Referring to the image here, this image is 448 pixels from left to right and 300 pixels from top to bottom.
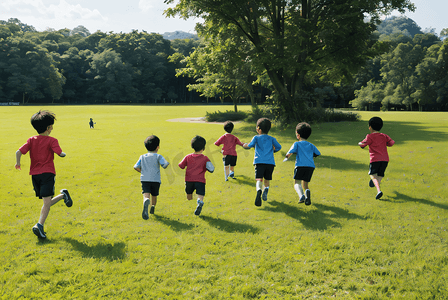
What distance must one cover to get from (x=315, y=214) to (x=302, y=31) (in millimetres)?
16148

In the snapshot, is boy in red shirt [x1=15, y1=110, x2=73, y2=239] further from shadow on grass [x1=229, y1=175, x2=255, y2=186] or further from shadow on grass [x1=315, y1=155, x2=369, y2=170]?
shadow on grass [x1=315, y1=155, x2=369, y2=170]

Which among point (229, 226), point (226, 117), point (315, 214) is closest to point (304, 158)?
point (315, 214)

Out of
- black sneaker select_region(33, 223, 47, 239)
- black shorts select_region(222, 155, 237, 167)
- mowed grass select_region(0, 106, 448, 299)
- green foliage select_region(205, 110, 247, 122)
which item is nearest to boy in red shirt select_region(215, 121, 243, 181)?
black shorts select_region(222, 155, 237, 167)

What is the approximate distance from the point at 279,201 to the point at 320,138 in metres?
11.6

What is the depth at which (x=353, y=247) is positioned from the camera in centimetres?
441

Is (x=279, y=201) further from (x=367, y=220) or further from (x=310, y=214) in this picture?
(x=367, y=220)

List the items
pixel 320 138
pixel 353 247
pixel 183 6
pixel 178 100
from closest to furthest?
pixel 353 247 < pixel 320 138 < pixel 183 6 < pixel 178 100

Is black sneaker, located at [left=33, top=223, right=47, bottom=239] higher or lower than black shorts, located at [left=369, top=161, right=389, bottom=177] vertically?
lower

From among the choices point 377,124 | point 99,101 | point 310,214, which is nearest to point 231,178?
point 310,214

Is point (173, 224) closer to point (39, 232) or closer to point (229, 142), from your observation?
point (39, 232)

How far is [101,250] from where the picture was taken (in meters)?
4.32

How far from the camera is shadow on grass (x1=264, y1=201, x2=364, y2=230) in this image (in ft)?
17.3

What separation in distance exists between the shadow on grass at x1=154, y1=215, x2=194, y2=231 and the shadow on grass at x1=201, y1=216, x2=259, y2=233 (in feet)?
1.35

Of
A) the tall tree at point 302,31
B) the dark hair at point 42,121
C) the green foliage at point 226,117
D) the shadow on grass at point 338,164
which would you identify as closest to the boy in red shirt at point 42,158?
the dark hair at point 42,121
